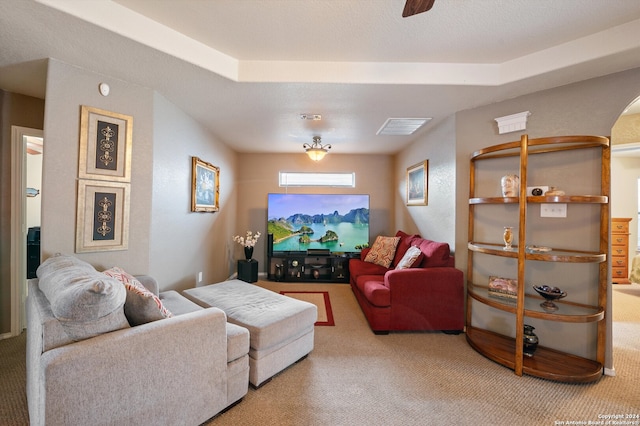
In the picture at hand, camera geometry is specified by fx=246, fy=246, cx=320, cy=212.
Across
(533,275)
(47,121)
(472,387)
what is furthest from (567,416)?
(47,121)

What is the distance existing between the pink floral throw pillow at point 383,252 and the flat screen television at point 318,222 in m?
0.53

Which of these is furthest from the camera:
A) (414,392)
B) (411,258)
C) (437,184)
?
(437,184)

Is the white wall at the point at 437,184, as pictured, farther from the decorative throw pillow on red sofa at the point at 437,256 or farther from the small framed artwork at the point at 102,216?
the small framed artwork at the point at 102,216

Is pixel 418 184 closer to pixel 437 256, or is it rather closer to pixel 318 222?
pixel 437 256

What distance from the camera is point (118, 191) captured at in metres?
2.11

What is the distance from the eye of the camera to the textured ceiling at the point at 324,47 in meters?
1.54

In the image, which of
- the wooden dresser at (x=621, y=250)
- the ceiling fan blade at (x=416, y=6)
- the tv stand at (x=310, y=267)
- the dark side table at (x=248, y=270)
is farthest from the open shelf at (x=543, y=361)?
the wooden dresser at (x=621, y=250)

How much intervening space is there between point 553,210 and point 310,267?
11.1ft

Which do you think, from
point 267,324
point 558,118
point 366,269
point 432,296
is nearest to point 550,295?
point 432,296

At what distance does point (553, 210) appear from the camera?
2.17 meters

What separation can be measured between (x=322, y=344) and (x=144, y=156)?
7.94 ft

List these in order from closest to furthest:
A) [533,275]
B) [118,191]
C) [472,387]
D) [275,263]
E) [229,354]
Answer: [229,354]
[472,387]
[118,191]
[533,275]
[275,263]

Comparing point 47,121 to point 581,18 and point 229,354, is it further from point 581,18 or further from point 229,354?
point 581,18

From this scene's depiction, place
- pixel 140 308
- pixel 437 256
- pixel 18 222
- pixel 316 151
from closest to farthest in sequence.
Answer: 1. pixel 140 308
2. pixel 18 222
3. pixel 437 256
4. pixel 316 151
